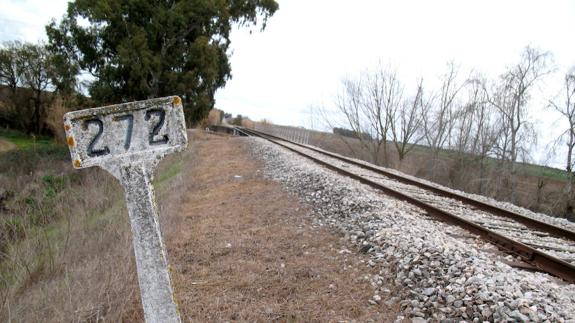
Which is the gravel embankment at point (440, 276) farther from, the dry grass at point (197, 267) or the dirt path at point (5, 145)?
the dirt path at point (5, 145)

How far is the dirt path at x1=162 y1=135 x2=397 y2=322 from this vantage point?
12.8 ft

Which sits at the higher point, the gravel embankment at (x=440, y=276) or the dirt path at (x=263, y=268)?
the gravel embankment at (x=440, y=276)

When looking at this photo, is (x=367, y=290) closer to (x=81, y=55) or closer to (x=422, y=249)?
(x=422, y=249)

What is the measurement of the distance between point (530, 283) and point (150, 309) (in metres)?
3.46

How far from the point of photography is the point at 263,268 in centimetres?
486

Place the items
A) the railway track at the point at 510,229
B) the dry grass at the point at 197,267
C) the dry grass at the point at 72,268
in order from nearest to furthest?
1. the dry grass at the point at 72,268
2. the dry grass at the point at 197,267
3. the railway track at the point at 510,229

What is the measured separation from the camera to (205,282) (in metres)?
4.58

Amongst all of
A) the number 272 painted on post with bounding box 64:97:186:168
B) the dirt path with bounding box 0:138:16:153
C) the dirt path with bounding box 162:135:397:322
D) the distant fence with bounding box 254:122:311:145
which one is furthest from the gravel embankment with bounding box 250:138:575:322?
the dirt path with bounding box 0:138:16:153

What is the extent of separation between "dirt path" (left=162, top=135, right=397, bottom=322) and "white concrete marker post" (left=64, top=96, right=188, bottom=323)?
5.46ft

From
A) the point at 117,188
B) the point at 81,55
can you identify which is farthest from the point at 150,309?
the point at 81,55

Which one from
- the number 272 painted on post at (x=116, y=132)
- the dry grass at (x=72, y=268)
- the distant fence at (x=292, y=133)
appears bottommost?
the dry grass at (x=72, y=268)

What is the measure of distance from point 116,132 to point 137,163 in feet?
Answer: 0.65

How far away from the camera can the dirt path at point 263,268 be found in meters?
3.91

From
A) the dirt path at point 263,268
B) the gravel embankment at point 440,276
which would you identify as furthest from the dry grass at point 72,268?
the gravel embankment at point 440,276
